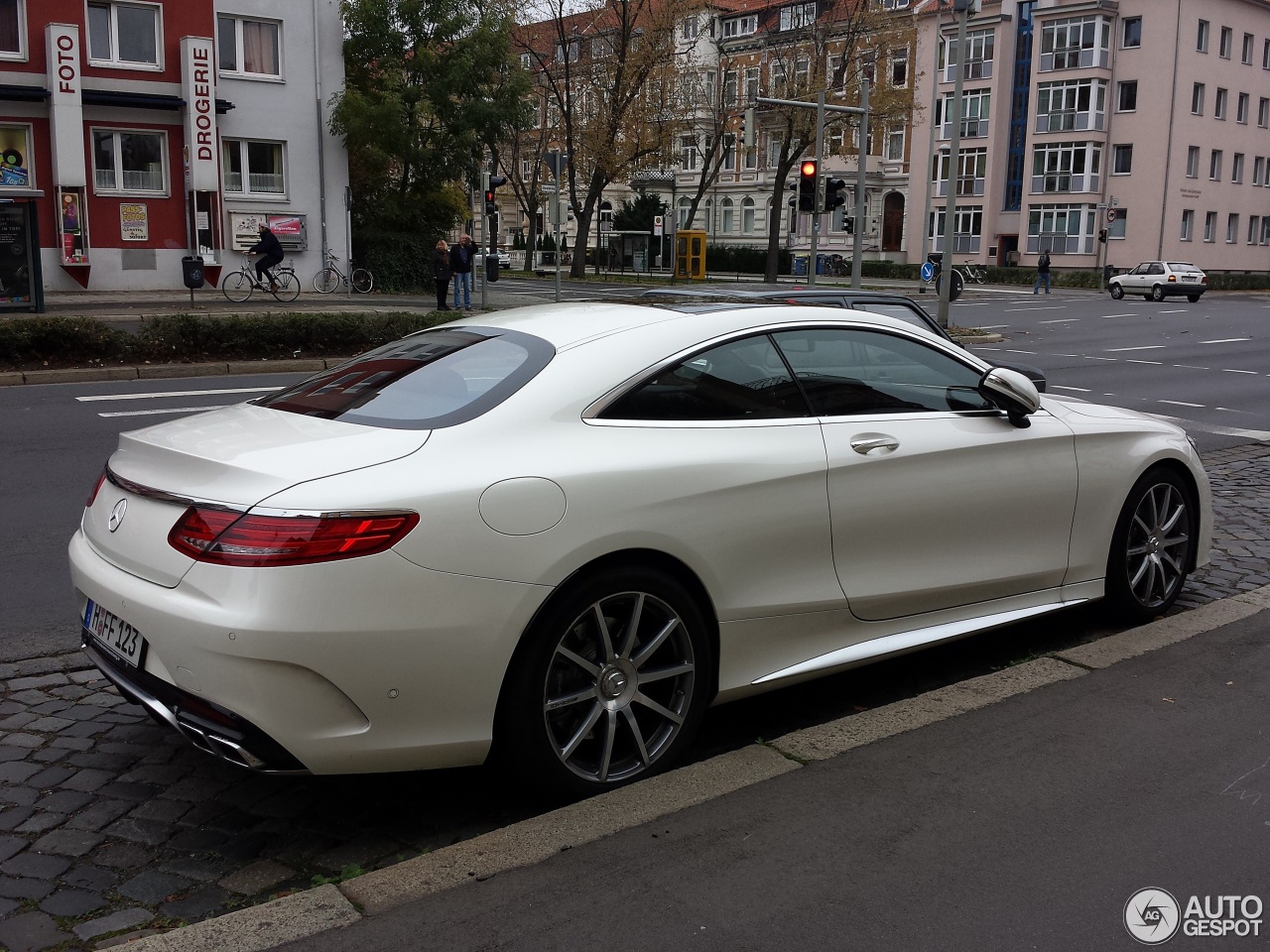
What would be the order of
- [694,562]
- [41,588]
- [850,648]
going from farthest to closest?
[41,588] < [850,648] < [694,562]

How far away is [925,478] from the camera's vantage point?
4.57m

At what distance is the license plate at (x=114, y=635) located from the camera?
3533 mm

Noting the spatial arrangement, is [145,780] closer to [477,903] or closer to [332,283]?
[477,903]

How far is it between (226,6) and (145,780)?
107ft

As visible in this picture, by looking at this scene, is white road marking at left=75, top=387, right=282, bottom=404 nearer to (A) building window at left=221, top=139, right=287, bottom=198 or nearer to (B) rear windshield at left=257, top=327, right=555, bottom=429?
(B) rear windshield at left=257, top=327, right=555, bottom=429

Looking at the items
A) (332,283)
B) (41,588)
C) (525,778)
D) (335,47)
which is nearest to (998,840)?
(525,778)

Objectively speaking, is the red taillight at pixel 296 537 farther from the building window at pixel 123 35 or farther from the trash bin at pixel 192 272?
the building window at pixel 123 35

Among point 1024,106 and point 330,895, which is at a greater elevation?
point 1024,106

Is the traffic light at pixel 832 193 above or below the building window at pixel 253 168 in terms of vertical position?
below

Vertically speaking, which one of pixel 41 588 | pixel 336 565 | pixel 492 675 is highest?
pixel 336 565

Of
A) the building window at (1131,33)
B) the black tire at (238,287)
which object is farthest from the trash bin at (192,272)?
the building window at (1131,33)

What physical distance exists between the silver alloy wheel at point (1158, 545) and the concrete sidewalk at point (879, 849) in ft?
3.45

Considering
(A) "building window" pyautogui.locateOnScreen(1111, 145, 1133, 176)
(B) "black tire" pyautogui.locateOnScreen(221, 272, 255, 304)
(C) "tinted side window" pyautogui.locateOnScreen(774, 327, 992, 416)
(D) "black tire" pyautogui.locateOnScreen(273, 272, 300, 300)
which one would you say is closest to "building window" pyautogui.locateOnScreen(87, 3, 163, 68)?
(B) "black tire" pyautogui.locateOnScreen(221, 272, 255, 304)

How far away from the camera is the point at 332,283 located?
3416 centimetres
